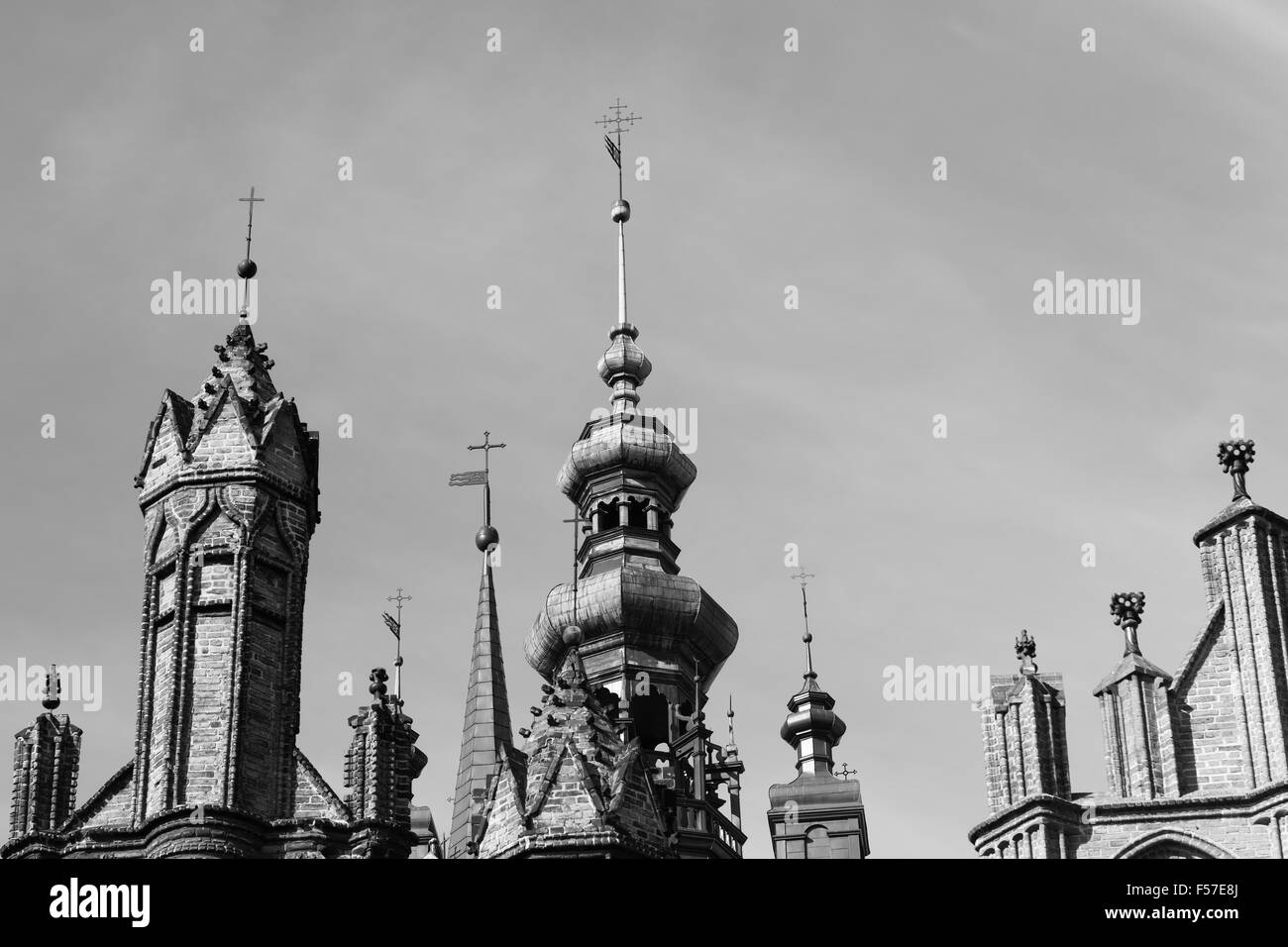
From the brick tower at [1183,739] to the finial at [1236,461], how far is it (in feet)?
0.14

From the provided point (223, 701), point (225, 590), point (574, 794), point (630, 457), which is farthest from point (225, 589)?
point (630, 457)

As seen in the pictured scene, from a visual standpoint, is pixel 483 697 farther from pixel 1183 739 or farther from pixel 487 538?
pixel 1183 739

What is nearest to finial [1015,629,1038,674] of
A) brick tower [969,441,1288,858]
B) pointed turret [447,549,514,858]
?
brick tower [969,441,1288,858]

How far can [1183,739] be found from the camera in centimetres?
4294

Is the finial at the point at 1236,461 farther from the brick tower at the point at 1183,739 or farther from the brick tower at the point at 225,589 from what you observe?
the brick tower at the point at 225,589

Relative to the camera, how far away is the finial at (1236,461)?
146 ft

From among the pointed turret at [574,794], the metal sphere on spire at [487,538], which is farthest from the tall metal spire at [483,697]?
the pointed turret at [574,794]

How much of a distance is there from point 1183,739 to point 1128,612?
212 centimetres

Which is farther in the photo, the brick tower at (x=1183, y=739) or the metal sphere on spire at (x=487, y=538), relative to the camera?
the metal sphere on spire at (x=487, y=538)

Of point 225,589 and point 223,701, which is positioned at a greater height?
point 225,589

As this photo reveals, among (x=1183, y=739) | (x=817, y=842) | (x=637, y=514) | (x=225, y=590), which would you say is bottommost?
(x=1183, y=739)

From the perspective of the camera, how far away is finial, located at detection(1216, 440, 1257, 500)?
146 ft

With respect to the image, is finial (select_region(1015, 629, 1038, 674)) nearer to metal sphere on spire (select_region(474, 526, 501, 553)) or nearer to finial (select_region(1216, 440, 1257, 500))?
finial (select_region(1216, 440, 1257, 500))
